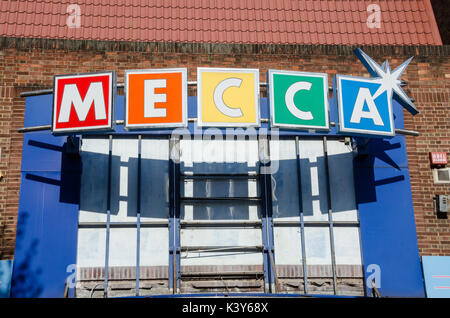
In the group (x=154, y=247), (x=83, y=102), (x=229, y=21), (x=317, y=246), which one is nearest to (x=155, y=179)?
(x=154, y=247)

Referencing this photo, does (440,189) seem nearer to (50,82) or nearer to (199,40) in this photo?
(199,40)

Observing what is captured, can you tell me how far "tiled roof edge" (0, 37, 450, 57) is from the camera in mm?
10742

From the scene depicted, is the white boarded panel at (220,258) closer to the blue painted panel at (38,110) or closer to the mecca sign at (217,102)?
the mecca sign at (217,102)

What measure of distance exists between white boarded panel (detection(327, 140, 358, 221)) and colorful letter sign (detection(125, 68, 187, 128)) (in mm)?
3099

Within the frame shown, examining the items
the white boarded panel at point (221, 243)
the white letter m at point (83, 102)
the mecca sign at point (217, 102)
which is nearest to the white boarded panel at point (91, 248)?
the white boarded panel at point (221, 243)

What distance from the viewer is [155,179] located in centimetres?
1023

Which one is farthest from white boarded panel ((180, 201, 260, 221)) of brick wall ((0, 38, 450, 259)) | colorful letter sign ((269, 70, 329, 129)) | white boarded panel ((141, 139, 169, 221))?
brick wall ((0, 38, 450, 259))

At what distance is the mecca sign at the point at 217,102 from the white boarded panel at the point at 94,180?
1.23m

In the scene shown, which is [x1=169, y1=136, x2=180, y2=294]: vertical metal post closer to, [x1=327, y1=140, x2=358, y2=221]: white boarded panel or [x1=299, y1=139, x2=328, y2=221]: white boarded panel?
[x1=299, y1=139, x2=328, y2=221]: white boarded panel

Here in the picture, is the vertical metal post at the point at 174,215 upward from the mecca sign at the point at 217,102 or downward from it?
downward

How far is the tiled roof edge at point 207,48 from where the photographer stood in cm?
1074

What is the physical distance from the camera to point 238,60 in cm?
1100

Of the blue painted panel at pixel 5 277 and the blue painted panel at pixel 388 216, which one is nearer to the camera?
the blue painted panel at pixel 5 277
